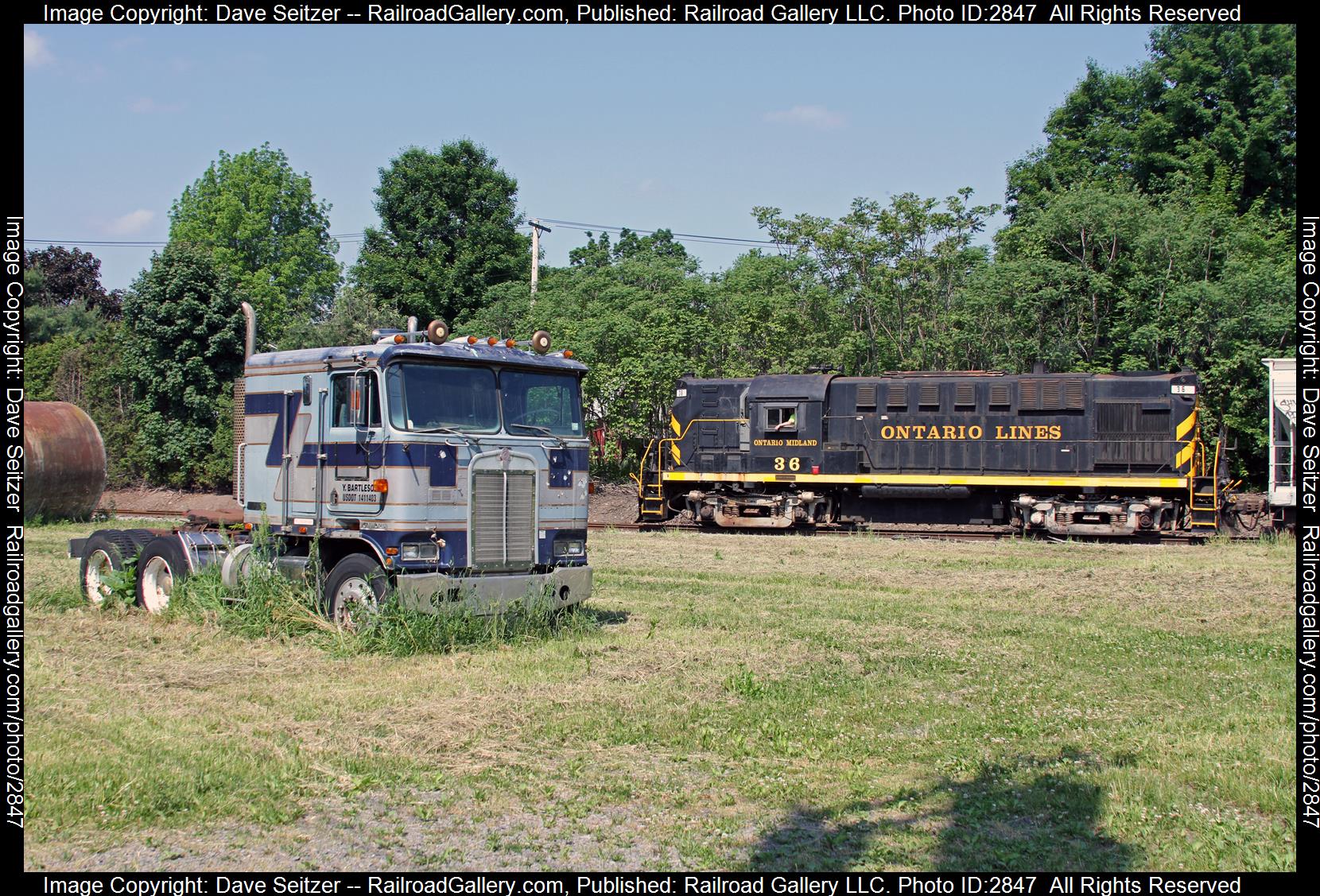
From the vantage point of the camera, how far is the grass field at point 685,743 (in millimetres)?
5539

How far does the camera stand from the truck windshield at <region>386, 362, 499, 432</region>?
1026 cm

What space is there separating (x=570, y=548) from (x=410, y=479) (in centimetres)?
204

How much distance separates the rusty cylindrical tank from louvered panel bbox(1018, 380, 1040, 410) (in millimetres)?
20130

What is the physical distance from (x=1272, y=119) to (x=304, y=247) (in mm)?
44671

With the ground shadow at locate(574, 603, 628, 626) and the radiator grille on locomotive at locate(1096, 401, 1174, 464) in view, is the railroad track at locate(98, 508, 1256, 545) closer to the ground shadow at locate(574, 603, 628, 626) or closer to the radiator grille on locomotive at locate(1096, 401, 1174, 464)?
the radiator grille on locomotive at locate(1096, 401, 1174, 464)

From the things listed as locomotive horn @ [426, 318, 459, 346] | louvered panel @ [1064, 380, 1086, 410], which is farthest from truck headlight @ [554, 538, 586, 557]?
louvered panel @ [1064, 380, 1086, 410]

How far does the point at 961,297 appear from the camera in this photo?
102 feet

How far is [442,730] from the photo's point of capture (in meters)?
7.63

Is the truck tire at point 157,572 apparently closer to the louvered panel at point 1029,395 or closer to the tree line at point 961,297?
the louvered panel at point 1029,395

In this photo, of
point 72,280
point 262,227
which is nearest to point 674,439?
point 262,227

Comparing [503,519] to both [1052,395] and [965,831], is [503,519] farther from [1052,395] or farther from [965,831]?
[1052,395]

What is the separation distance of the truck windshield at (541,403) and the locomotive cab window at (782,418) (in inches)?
545
